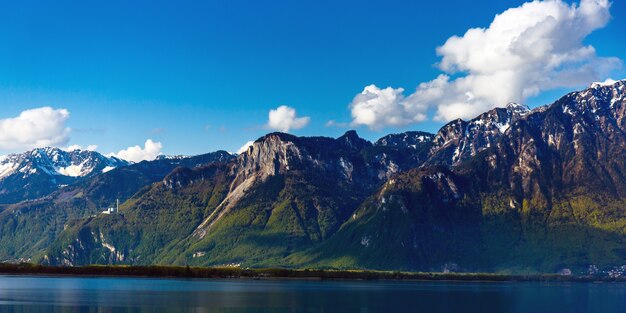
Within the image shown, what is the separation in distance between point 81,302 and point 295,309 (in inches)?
2329

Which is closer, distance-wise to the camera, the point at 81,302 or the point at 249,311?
the point at 249,311

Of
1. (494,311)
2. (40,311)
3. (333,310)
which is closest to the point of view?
(40,311)

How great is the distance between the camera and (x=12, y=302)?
613 feet

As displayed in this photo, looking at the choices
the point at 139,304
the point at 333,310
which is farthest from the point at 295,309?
the point at 139,304

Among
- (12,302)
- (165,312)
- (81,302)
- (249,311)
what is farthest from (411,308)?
(12,302)

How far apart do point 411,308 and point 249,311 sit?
45887 millimetres

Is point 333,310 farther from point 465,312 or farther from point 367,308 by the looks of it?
point 465,312

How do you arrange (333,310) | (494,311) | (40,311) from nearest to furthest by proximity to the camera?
1. (40,311)
2. (333,310)
3. (494,311)

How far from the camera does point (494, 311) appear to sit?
19300cm

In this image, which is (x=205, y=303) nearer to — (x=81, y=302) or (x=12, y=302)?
(x=81, y=302)

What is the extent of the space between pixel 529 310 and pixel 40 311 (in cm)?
12452

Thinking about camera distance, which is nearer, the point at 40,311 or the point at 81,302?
the point at 40,311

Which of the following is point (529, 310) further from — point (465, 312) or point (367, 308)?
point (367, 308)

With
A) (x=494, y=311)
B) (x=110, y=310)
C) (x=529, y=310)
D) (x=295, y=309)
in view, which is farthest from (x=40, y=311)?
(x=529, y=310)
